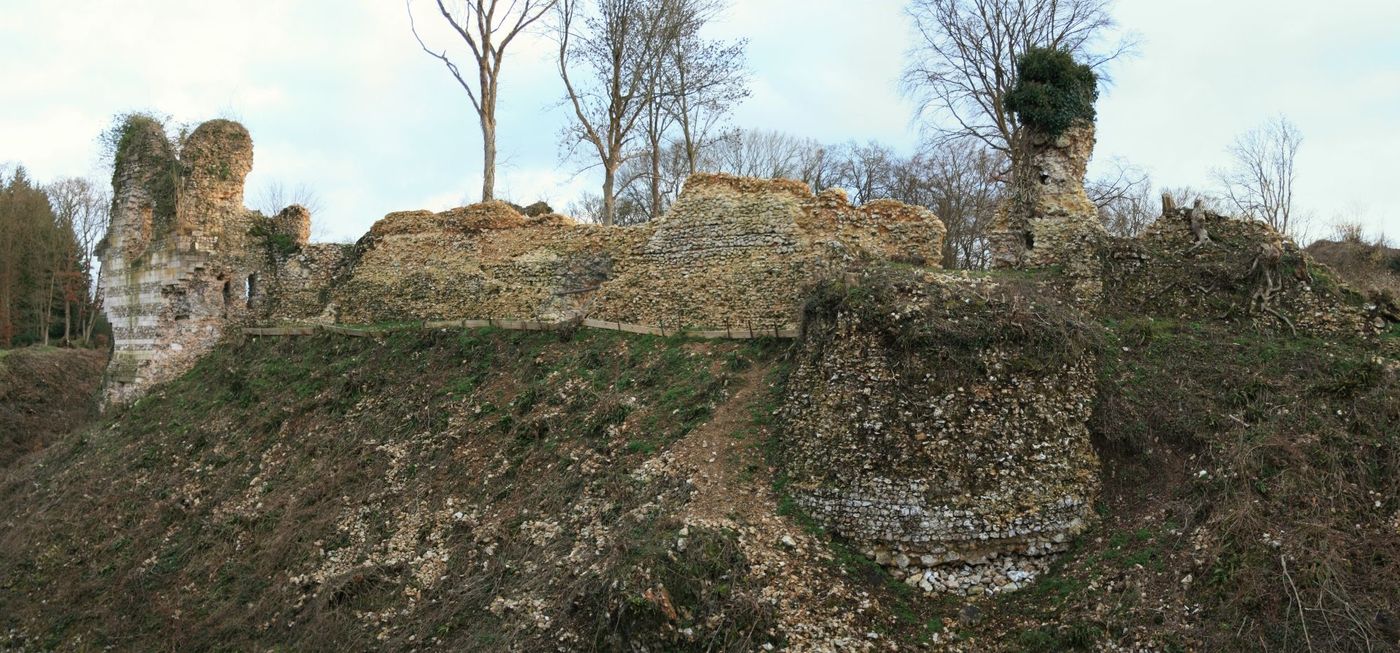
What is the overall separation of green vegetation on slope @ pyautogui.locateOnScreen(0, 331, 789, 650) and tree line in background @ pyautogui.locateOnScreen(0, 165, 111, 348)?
701 inches

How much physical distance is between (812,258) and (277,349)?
1020 cm

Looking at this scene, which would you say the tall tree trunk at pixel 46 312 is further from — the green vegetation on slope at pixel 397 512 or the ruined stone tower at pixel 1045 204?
the ruined stone tower at pixel 1045 204

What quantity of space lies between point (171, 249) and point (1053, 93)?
16693mm

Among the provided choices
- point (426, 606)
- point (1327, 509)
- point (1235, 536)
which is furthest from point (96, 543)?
point (1327, 509)

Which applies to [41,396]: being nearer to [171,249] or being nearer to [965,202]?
[171,249]

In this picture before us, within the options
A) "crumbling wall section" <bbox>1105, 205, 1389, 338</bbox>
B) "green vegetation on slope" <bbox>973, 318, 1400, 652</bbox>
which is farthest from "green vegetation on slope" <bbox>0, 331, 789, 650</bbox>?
"crumbling wall section" <bbox>1105, 205, 1389, 338</bbox>

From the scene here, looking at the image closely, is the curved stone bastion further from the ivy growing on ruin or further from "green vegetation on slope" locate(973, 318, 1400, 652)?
the ivy growing on ruin

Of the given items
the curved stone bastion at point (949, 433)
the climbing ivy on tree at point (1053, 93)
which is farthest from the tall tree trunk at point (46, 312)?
the climbing ivy on tree at point (1053, 93)

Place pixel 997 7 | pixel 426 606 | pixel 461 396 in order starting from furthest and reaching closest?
pixel 997 7
pixel 461 396
pixel 426 606

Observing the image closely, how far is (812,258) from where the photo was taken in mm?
14023

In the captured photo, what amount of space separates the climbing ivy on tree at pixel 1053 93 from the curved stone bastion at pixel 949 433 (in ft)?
17.9

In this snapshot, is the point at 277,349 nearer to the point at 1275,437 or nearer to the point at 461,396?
the point at 461,396

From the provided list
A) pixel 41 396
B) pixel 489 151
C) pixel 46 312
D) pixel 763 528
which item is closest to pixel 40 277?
pixel 46 312

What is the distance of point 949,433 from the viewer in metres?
9.24
